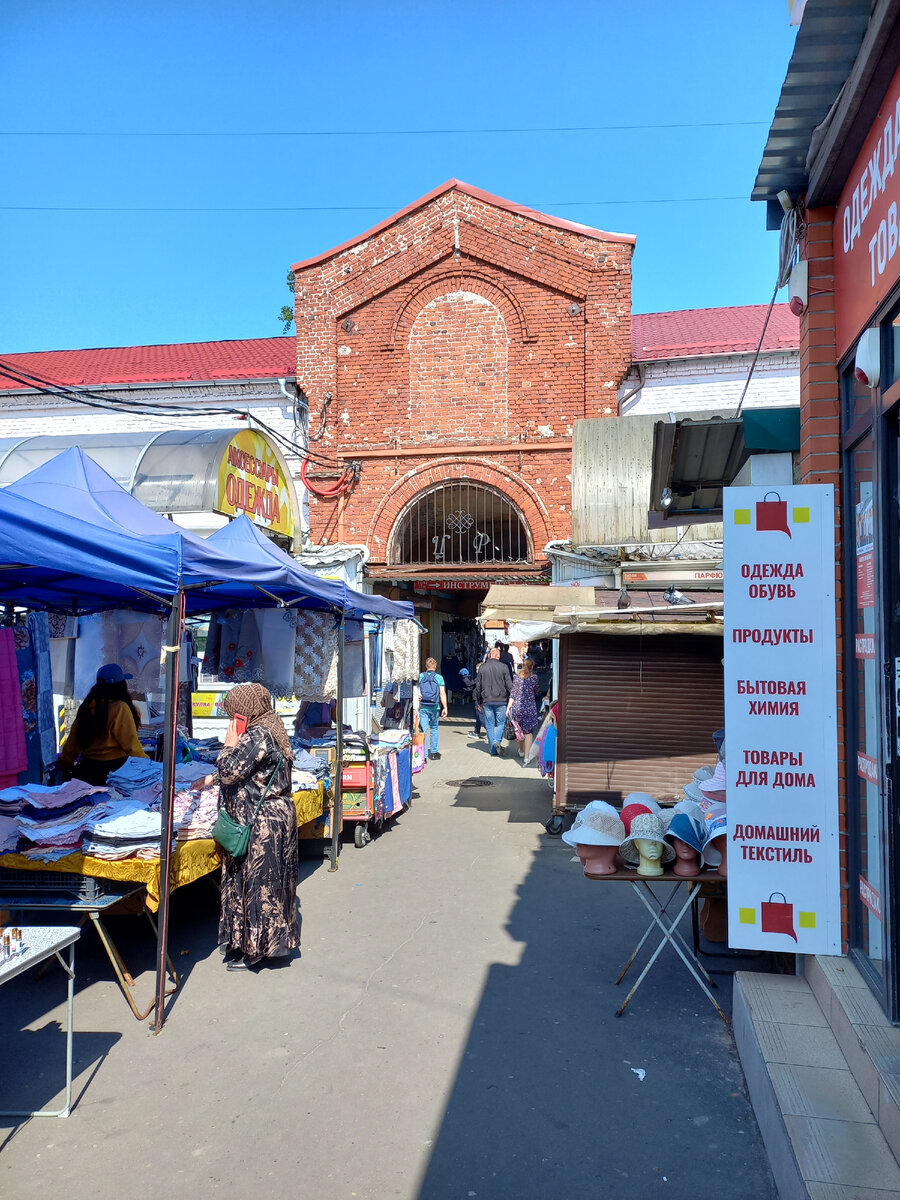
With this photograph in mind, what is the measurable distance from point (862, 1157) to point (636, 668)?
20.6 ft

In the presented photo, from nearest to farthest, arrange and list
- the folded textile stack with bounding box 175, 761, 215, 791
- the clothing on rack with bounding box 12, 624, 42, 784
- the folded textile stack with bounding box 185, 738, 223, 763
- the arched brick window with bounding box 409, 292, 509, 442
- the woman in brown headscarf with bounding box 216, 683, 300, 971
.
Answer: the woman in brown headscarf with bounding box 216, 683, 300, 971, the folded textile stack with bounding box 175, 761, 215, 791, the clothing on rack with bounding box 12, 624, 42, 784, the folded textile stack with bounding box 185, 738, 223, 763, the arched brick window with bounding box 409, 292, 509, 442

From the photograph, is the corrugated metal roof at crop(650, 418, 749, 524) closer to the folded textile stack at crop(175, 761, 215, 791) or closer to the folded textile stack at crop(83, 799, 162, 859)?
the folded textile stack at crop(83, 799, 162, 859)

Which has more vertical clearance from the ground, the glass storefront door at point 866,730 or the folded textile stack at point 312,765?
the glass storefront door at point 866,730

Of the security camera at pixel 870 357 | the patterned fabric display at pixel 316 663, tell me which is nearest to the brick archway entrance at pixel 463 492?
the patterned fabric display at pixel 316 663

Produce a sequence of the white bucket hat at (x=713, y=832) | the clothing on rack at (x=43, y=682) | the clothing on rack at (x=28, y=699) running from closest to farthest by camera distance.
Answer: the white bucket hat at (x=713, y=832), the clothing on rack at (x=28, y=699), the clothing on rack at (x=43, y=682)

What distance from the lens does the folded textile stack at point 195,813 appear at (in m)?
5.48

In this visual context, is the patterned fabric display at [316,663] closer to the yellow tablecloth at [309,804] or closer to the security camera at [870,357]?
the yellow tablecloth at [309,804]

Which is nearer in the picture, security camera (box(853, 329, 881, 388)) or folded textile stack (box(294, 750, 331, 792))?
security camera (box(853, 329, 881, 388))

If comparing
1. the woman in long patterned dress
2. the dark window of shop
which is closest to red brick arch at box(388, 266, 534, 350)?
the woman in long patterned dress

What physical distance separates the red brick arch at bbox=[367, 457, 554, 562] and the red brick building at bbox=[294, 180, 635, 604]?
2 cm

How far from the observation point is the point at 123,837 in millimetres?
4922

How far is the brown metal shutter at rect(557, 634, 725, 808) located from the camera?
28.8ft

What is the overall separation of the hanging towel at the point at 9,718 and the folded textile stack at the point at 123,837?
1.43m

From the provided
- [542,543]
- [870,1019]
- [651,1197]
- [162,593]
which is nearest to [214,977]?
[162,593]
